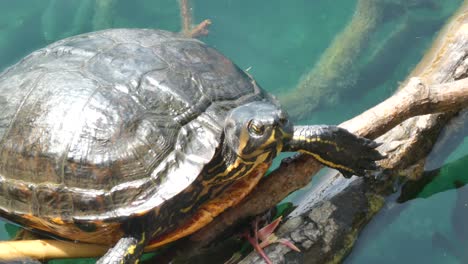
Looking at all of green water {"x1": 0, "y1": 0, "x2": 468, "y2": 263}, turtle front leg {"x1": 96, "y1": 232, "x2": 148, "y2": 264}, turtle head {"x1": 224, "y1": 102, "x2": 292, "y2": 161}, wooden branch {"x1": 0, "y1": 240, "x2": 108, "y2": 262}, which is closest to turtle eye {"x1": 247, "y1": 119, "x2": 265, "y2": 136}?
turtle head {"x1": 224, "y1": 102, "x2": 292, "y2": 161}

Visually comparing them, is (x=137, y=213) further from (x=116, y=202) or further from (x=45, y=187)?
(x=45, y=187)

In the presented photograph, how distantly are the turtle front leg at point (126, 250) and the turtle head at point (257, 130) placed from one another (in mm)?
614

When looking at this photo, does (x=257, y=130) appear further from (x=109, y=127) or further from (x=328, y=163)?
(x=109, y=127)

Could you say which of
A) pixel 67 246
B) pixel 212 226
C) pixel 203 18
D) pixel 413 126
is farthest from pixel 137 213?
pixel 203 18

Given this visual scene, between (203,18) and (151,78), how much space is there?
2747mm

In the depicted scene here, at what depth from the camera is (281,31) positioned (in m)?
5.11

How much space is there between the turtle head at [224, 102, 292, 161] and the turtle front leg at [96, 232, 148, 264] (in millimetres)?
614

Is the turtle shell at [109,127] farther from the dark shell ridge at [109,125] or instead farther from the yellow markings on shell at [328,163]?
the yellow markings on shell at [328,163]

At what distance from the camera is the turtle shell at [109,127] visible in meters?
2.42

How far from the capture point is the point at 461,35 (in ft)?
11.1

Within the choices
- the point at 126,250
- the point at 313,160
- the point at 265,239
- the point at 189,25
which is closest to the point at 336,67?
the point at 189,25

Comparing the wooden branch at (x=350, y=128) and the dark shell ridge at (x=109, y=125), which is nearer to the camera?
the dark shell ridge at (x=109, y=125)

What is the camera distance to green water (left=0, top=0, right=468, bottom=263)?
4.64m

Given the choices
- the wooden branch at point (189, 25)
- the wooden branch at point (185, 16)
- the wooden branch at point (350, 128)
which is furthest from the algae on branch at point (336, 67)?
the wooden branch at point (350, 128)
